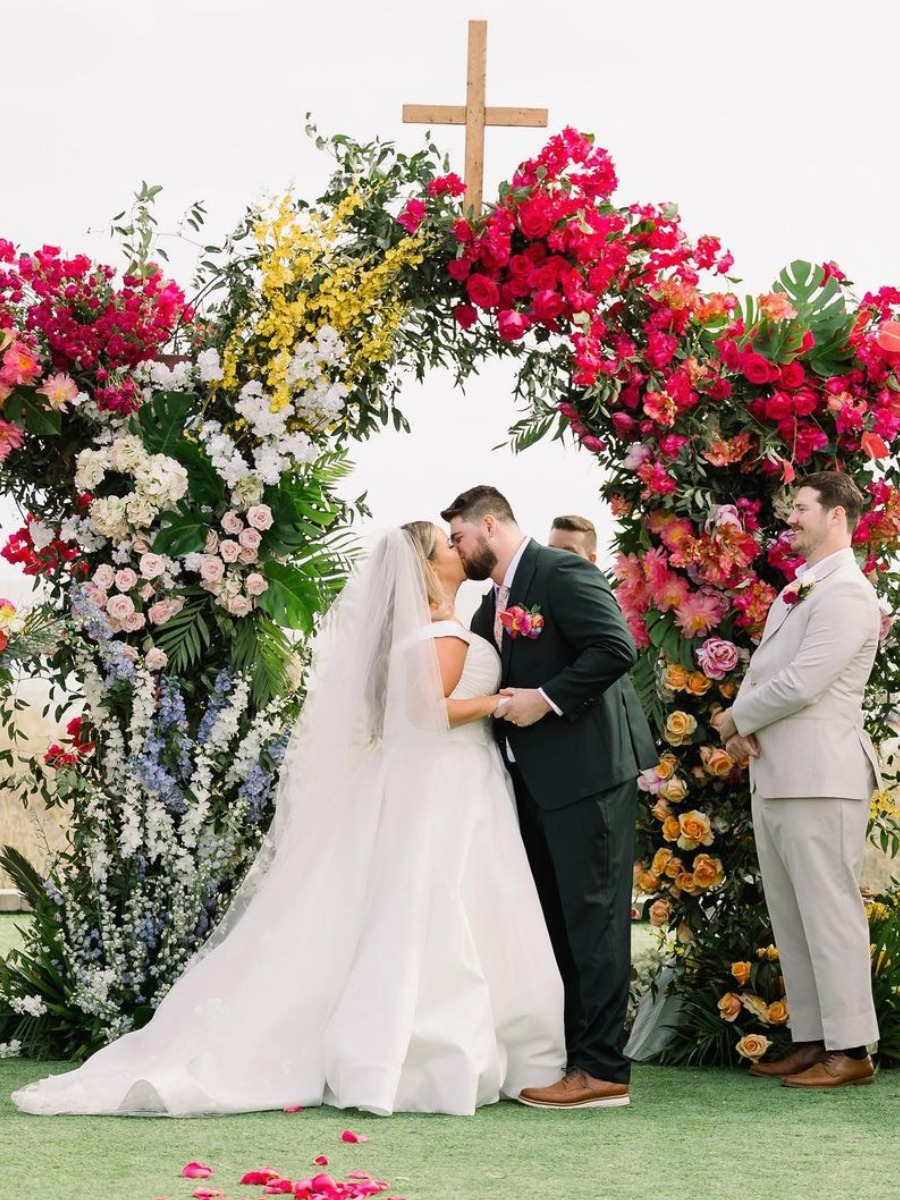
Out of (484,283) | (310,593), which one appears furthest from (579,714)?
(484,283)

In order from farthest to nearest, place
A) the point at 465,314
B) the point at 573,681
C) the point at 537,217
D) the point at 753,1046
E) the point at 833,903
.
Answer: the point at 465,314
the point at 537,217
the point at 753,1046
the point at 833,903
the point at 573,681

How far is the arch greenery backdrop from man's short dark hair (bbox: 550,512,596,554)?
0.71 metres

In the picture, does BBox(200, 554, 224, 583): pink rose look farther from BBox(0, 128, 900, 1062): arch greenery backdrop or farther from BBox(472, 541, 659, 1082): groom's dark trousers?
BBox(472, 541, 659, 1082): groom's dark trousers

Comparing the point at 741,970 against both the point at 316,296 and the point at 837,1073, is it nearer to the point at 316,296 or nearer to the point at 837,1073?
the point at 837,1073

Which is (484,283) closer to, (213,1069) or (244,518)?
(244,518)

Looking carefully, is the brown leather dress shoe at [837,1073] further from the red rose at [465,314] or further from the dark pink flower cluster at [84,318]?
the dark pink flower cluster at [84,318]

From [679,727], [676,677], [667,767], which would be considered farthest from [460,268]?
[667,767]

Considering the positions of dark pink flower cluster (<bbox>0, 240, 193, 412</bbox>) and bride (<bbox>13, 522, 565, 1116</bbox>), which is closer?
bride (<bbox>13, 522, 565, 1116</bbox>)

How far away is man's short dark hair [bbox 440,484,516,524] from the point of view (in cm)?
522

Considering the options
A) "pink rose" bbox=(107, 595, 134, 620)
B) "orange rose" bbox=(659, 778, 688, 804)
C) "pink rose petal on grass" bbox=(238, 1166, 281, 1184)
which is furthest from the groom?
"pink rose" bbox=(107, 595, 134, 620)

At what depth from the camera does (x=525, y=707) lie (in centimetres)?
494

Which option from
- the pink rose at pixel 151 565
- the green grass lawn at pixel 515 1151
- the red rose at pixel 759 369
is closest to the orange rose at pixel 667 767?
the green grass lawn at pixel 515 1151

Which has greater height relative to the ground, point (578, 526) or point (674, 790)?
point (578, 526)

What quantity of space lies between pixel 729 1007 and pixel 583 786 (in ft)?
4.17
